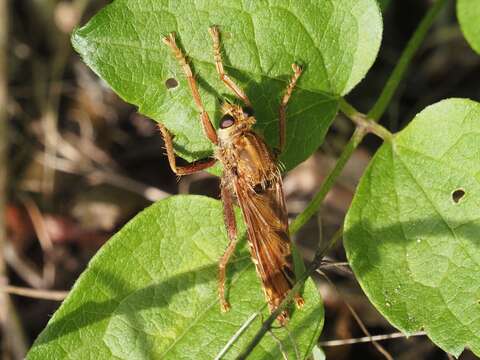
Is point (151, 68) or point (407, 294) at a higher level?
point (151, 68)

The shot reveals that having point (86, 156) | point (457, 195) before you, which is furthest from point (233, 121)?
point (86, 156)

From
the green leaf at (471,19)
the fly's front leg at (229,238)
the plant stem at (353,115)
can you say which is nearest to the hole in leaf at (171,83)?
the fly's front leg at (229,238)

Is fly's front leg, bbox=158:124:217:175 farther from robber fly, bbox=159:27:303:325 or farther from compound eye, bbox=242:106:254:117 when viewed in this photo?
compound eye, bbox=242:106:254:117

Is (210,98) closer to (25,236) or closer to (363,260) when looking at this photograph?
(363,260)

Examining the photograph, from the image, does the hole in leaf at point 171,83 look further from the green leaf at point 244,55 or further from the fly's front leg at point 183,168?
the fly's front leg at point 183,168

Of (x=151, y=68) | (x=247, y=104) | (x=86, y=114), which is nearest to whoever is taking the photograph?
(x=151, y=68)

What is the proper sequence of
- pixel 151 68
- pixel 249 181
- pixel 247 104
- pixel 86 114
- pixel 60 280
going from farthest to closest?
pixel 86 114 < pixel 60 280 < pixel 249 181 < pixel 247 104 < pixel 151 68

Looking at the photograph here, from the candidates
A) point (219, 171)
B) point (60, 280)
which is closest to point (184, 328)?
point (219, 171)
